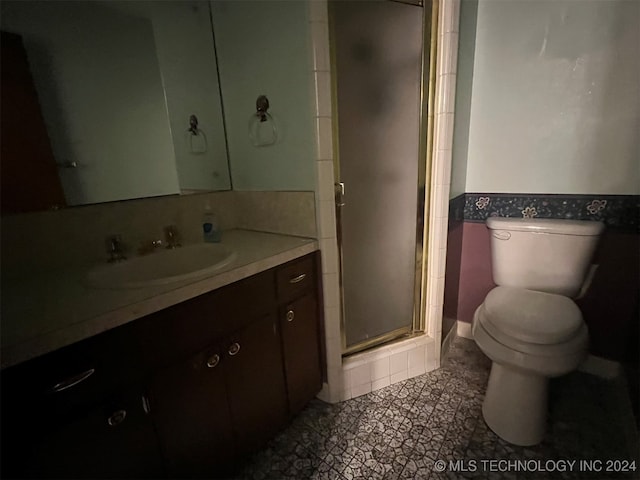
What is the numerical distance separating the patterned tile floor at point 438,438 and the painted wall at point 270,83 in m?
1.06

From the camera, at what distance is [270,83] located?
1216mm

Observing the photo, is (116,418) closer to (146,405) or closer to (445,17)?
(146,405)

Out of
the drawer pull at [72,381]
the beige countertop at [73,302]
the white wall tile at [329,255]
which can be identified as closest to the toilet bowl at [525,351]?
the white wall tile at [329,255]

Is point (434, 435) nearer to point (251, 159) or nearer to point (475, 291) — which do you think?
point (475, 291)

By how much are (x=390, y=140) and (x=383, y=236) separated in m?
0.45

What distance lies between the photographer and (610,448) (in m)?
1.15

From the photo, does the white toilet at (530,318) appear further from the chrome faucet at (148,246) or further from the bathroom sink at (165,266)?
the chrome faucet at (148,246)

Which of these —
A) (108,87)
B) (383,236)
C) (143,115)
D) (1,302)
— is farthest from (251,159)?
(1,302)

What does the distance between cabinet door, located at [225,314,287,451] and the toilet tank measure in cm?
116

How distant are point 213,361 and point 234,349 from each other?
8 cm

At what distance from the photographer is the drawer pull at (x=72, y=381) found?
24.3 inches

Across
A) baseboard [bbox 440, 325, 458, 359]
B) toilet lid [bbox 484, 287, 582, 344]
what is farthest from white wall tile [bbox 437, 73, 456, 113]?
baseboard [bbox 440, 325, 458, 359]

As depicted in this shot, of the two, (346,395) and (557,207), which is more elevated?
(557,207)

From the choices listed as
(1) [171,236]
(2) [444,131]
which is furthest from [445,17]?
(1) [171,236]
